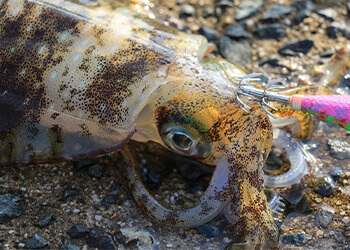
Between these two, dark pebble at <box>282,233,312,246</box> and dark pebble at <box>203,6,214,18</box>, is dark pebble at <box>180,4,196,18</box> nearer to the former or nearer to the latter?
dark pebble at <box>203,6,214,18</box>

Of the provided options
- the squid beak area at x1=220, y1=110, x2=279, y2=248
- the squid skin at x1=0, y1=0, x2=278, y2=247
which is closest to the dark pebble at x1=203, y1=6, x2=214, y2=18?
the squid skin at x1=0, y1=0, x2=278, y2=247

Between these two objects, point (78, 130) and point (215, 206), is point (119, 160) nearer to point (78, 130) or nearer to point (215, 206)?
point (78, 130)

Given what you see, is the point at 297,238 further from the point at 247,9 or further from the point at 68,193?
the point at 247,9

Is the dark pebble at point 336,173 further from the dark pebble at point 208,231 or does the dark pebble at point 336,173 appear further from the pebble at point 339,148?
the dark pebble at point 208,231

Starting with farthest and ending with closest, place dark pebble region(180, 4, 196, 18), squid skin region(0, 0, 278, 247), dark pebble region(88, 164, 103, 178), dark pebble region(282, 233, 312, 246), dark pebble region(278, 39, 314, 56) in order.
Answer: dark pebble region(180, 4, 196, 18)
dark pebble region(278, 39, 314, 56)
dark pebble region(88, 164, 103, 178)
dark pebble region(282, 233, 312, 246)
squid skin region(0, 0, 278, 247)

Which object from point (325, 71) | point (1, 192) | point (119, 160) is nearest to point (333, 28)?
point (325, 71)

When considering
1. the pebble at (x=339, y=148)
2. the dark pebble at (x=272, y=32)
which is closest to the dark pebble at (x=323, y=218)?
the pebble at (x=339, y=148)
